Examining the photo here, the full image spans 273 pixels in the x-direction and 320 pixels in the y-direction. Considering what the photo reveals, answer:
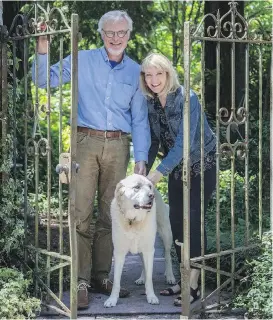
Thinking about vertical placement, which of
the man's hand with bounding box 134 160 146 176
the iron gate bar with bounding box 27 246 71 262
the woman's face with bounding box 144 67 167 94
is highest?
A: the woman's face with bounding box 144 67 167 94

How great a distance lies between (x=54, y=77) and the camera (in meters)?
5.41

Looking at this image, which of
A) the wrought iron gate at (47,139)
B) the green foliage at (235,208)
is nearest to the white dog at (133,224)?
the wrought iron gate at (47,139)

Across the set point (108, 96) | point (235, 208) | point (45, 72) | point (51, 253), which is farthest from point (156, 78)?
point (235, 208)

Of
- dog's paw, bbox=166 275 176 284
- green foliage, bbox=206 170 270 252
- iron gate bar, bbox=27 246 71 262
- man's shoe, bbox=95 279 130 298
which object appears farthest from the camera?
green foliage, bbox=206 170 270 252

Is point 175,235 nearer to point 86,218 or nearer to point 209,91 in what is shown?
point 86,218

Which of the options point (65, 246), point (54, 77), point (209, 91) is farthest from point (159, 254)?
point (209, 91)

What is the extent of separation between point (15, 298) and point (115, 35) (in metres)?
2.27

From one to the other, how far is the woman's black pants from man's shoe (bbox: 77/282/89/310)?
884mm

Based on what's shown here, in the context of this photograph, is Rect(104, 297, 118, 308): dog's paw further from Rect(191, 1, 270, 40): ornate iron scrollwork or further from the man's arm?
Rect(191, 1, 270, 40): ornate iron scrollwork

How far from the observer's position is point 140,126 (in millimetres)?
5504

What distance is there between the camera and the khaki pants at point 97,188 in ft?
18.0

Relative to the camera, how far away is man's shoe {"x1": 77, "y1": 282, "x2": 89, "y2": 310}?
5371 millimetres

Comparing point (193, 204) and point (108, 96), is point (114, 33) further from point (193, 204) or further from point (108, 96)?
point (193, 204)

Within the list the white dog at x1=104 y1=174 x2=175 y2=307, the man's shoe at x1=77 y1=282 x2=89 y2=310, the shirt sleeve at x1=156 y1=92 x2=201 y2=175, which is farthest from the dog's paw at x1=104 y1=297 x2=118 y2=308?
the shirt sleeve at x1=156 y1=92 x2=201 y2=175
